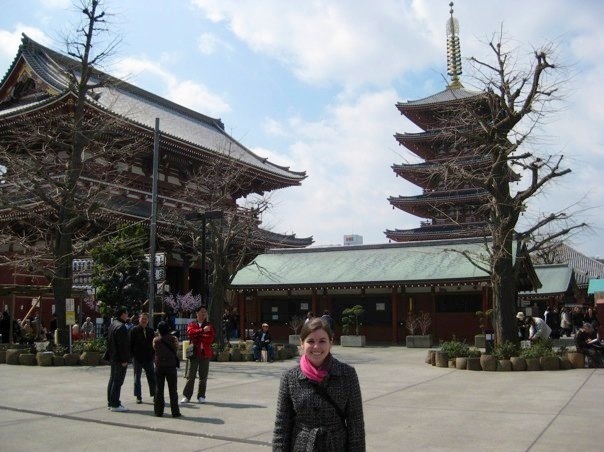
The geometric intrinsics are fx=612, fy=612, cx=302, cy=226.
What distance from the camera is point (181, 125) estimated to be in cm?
3938

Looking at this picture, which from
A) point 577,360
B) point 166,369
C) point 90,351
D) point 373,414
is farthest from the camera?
point 90,351

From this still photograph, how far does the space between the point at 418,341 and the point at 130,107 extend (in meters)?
21.5

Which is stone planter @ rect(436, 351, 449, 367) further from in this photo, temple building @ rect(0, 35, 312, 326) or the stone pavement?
temple building @ rect(0, 35, 312, 326)

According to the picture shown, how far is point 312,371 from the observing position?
149 inches

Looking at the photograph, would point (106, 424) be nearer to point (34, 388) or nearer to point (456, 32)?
point (34, 388)

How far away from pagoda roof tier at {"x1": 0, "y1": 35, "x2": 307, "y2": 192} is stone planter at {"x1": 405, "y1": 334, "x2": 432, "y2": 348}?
12.0 meters

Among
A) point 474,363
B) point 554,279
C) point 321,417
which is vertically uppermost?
point 554,279

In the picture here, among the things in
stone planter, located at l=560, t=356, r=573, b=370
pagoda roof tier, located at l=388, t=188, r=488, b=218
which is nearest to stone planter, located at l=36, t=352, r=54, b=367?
stone planter, located at l=560, t=356, r=573, b=370

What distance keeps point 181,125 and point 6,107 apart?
1133 cm

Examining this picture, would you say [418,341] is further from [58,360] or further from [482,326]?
[58,360]

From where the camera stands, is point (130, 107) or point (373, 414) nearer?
point (373, 414)

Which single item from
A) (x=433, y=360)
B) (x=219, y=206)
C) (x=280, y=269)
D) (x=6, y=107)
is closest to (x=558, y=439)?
(x=433, y=360)

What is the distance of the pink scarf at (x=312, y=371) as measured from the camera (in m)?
3.76

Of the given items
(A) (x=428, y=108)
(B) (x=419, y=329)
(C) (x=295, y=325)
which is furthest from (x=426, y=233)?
(C) (x=295, y=325)
